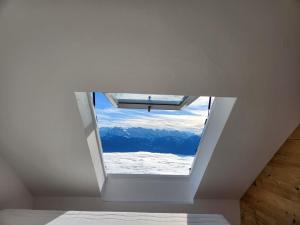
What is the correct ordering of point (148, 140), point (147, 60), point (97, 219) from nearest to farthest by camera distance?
point (147, 60) → point (97, 219) → point (148, 140)

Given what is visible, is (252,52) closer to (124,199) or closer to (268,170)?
(268,170)

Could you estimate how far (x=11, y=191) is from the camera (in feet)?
8.03

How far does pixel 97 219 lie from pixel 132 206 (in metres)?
0.75

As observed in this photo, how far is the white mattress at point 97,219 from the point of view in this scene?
204 centimetres

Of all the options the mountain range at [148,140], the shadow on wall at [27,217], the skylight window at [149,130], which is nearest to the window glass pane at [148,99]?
the skylight window at [149,130]

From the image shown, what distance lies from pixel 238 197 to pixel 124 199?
3.55 feet

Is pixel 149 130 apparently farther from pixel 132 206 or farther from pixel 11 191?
pixel 11 191

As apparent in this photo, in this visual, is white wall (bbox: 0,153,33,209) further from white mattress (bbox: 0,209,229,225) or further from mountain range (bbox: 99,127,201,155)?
mountain range (bbox: 99,127,201,155)

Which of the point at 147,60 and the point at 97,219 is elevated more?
the point at 147,60

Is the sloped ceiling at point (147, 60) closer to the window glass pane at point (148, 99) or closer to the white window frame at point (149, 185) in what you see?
the window glass pane at point (148, 99)

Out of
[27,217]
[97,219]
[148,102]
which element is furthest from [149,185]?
[27,217]

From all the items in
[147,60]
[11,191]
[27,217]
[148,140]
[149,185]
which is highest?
[148,140]

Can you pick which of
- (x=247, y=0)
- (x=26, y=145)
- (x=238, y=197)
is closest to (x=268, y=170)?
(x=238, y=197)

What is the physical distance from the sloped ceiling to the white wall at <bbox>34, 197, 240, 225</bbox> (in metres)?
→ 0.91
